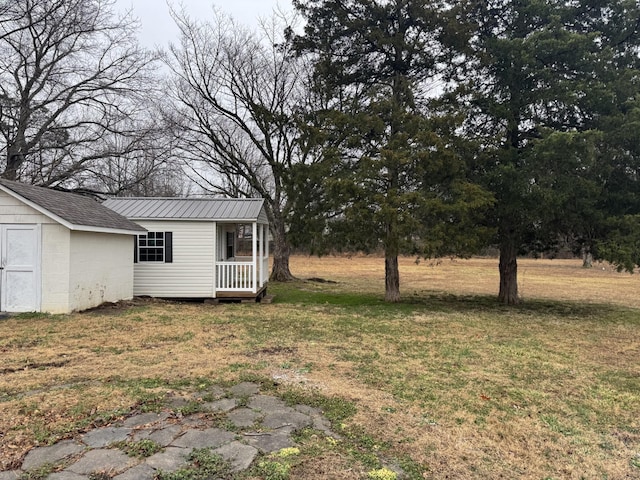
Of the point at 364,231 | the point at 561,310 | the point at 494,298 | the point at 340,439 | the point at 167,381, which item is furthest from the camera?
the point at 494,298

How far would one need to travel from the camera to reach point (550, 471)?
124 inches

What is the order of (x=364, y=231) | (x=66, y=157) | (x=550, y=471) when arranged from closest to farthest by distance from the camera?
(x=550, y=471), (x=364, y=231), (x=66, y=157)

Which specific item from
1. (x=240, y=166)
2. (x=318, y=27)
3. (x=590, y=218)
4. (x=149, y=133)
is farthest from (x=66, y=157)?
(x=590, y=218)

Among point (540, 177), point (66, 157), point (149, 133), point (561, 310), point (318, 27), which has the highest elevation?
point (318, 27)

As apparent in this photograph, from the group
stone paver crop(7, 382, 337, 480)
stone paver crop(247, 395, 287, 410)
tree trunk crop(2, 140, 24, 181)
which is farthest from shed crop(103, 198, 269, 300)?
stone paver crop(7, 382, 337, 480)

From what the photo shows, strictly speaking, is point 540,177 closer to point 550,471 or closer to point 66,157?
point 550,471

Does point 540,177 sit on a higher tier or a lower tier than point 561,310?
higher

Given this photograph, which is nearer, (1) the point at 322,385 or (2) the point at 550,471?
(2) the point at 550,471

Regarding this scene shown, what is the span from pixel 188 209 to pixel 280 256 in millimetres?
8958

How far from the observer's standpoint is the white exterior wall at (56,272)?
933cm

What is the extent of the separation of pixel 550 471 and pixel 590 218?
9654mm

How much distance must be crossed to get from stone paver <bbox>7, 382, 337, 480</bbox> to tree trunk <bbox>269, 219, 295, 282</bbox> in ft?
55.2

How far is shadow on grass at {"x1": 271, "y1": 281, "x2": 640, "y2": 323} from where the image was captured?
39.8ft

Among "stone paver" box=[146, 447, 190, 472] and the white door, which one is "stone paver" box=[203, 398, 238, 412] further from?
the white door
